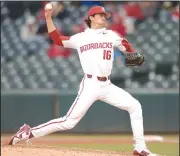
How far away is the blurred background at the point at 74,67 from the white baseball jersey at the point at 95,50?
3381 mm

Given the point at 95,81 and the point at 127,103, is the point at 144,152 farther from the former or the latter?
the point at 95,81

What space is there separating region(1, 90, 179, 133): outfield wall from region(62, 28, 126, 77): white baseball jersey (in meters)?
3.82

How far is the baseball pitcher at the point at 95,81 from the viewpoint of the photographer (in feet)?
19.4

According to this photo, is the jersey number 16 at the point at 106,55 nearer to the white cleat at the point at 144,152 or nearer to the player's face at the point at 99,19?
the player's face at the point at 99,19

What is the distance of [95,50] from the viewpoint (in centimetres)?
595

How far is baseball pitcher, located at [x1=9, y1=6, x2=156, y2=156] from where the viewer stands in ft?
19.4

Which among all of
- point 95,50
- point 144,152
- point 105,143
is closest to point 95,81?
point 95,50

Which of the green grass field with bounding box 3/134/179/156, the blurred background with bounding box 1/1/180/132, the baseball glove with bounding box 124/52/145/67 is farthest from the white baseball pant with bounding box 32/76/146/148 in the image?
the blurred background with bounding box 1/1/180/132

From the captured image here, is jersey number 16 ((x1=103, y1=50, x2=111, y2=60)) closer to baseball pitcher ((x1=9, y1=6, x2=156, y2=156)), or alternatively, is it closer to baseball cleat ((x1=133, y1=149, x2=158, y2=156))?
baseball pitcher ((x1=9, y1=6, x2=156, y2=156))

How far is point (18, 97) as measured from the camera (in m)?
9.93

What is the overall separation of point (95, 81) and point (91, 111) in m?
3.90

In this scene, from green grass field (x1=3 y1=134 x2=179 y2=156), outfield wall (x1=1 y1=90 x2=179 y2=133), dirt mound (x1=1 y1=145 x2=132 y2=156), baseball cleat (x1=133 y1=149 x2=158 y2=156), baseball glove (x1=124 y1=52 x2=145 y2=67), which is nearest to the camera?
dirt mound (x1=1 y1=145 x2=132 y2=156)

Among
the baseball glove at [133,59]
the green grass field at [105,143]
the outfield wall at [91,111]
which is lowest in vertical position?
the green grass field at [105,143]

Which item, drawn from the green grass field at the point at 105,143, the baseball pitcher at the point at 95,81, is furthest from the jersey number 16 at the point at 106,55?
the green grass field at the point at 105,143
